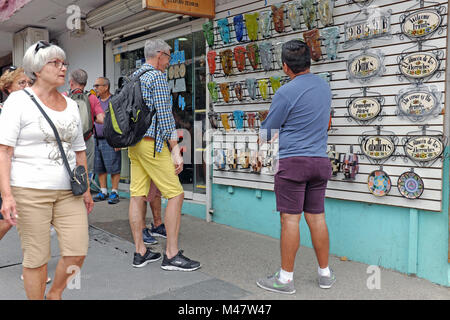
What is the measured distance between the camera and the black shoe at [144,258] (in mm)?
→ 3896

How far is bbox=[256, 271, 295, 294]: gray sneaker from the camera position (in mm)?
3271

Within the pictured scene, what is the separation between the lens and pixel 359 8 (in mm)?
3844

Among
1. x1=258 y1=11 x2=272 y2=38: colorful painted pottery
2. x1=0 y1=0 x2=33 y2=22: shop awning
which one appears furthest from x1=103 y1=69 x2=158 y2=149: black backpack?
x1=0 y1=0 x2=33 y2=22: shop awning

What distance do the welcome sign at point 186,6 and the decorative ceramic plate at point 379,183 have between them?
282cm

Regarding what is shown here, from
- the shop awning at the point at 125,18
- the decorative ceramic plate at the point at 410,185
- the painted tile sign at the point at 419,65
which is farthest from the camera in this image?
the shop awning at the point at 125,18

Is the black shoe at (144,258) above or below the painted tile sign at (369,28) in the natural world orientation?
below

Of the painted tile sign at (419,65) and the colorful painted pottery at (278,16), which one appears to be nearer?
the painted tile sign at (419,65)

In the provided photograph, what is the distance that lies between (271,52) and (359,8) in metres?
1.05

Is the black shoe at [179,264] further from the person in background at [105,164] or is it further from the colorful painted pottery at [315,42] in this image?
the person in background at [105,164]

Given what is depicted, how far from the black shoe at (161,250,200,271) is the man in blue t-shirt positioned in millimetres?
726

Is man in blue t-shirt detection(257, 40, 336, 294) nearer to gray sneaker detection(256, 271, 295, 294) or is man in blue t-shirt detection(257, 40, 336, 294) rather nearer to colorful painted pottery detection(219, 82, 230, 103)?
gray sneaker detection(256, 271, 295, 294)

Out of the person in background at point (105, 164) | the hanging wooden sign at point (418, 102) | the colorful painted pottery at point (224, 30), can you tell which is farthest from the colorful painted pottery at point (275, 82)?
the person in background at point (105, 164)

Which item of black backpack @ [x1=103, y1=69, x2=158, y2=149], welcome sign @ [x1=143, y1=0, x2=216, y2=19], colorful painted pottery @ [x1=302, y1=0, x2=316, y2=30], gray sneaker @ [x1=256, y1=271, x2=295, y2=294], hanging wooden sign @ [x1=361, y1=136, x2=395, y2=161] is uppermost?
welcome sign @ [x1=143, y1=0, x2=216, y2=19]

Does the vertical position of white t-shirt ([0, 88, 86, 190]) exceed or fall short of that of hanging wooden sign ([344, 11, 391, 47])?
it falls short
